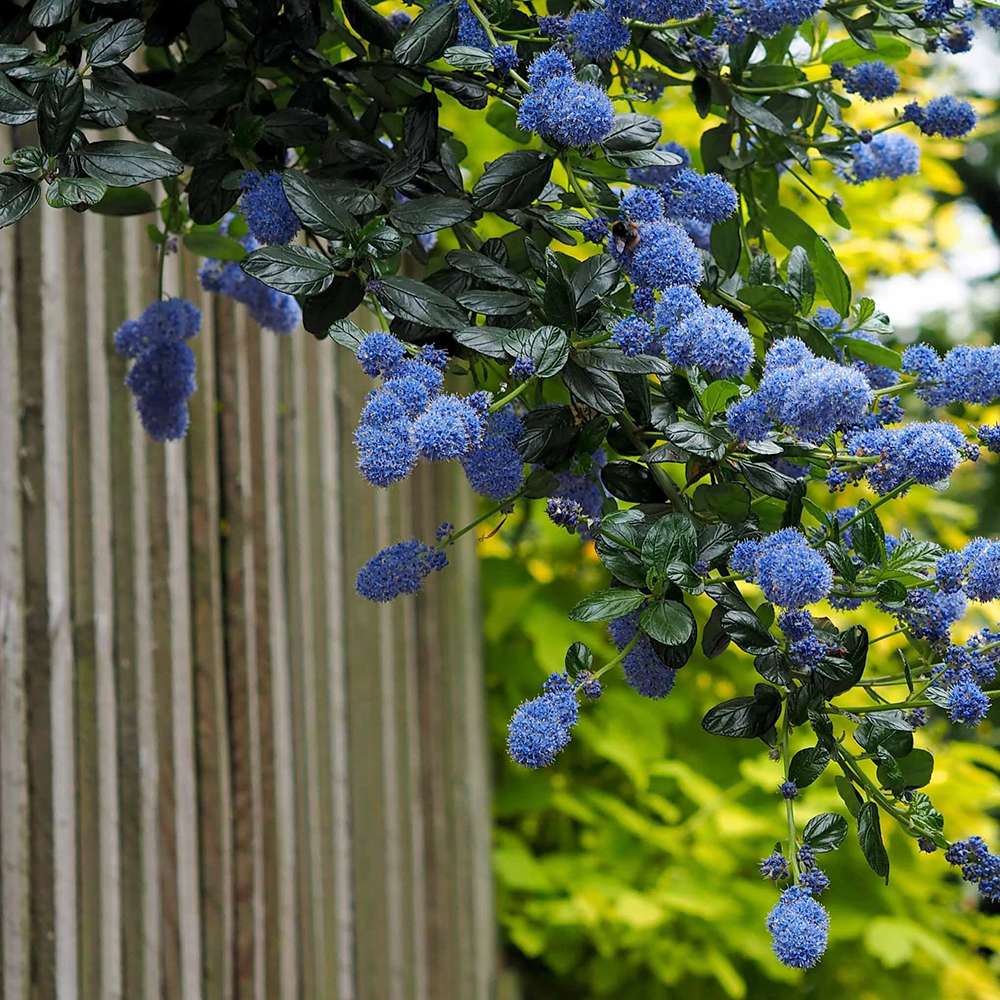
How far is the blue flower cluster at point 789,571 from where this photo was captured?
0.71 metres

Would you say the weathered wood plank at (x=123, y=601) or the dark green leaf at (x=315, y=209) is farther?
the weathered wood plank at (x=123, y=601)

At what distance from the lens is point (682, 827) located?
2770 millimetres

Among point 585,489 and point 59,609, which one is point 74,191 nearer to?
point 585,489

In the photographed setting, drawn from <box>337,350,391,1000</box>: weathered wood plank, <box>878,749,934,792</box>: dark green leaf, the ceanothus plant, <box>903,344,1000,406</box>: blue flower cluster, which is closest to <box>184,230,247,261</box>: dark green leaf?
the ceanothus plant

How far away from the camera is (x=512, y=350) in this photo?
78 cm

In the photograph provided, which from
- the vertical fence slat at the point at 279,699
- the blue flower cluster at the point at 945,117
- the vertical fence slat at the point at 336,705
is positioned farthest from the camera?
the vertical fence slat at the point at 336,705

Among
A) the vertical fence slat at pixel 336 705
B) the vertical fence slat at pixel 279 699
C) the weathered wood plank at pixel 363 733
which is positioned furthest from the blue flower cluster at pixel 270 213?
the weathered wood plank at pixel 363 733

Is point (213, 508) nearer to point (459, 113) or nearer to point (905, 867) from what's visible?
point (459, 113)

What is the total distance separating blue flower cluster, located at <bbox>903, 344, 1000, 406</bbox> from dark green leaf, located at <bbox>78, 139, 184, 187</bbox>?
0.48 meters

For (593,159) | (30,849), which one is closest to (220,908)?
(30,849)

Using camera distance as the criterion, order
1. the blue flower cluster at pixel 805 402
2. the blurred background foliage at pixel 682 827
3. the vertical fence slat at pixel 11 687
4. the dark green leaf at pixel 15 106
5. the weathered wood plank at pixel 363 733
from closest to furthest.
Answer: the blue flower cluster at pixel 805 402 < the dark green leaf at pixel 15 106 < the vertical fence slat at pixel 11 687 < the weathered wood plank at pixel 363 733 < the blurred background foliage at pixel 682 827

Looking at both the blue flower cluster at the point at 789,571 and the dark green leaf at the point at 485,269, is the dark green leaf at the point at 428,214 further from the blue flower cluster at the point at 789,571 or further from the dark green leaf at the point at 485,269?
the blue flower cluster at the point at 789,571

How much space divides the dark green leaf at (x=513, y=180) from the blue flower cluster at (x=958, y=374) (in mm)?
266

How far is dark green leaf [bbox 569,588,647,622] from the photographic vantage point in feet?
2.54
